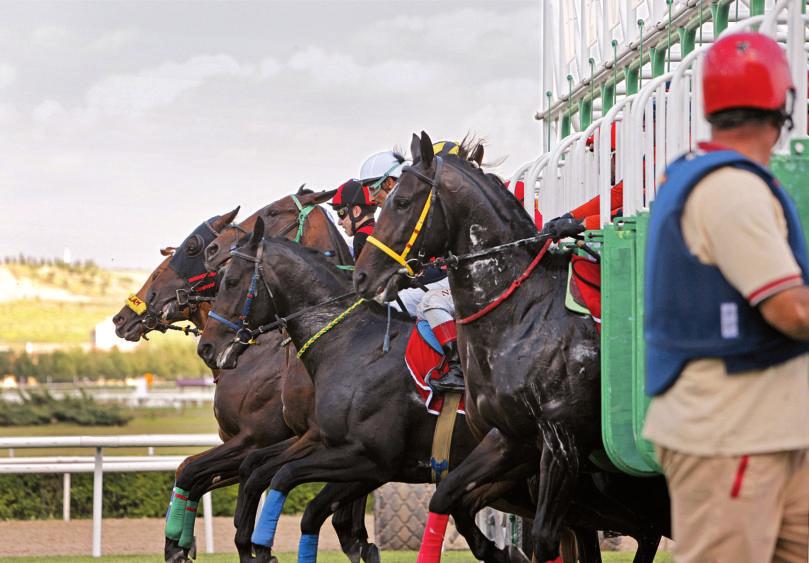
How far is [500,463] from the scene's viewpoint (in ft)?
17.5

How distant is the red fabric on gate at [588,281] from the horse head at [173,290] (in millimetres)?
3984

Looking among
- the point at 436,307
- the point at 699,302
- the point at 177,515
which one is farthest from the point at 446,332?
the point at 699,302

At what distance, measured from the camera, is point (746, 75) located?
247cm

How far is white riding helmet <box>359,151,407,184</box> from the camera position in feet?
24.0

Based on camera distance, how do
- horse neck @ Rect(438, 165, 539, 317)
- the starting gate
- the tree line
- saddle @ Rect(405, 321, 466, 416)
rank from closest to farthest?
the starting gate → horse neck @ Rect(438, 165, 539, 317) → saddle @ Rect(405, 321, 466, 416) → the tree line

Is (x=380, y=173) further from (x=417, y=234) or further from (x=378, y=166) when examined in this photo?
(x=417, y=234)

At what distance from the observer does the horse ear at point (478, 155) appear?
6340mm

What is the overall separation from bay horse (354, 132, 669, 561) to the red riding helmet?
2.72m

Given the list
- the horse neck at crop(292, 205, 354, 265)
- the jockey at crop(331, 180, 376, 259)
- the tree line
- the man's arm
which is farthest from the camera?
the tree line

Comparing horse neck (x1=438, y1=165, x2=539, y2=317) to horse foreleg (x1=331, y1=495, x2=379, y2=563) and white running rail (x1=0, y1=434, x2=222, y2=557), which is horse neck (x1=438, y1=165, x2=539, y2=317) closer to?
horse foreleg (x1=331, y1=495, x2=379, y2=563)

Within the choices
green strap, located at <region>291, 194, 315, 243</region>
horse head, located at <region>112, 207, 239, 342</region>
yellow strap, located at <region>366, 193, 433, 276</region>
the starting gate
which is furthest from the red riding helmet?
horse head, located at <region>112, 207, 239, 342</region>

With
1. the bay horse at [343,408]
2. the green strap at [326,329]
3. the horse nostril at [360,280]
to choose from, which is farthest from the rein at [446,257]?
the green strap at [326,329]

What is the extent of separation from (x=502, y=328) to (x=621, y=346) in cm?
56

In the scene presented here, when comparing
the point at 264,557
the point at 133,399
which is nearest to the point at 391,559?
the point at 264,557
